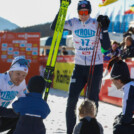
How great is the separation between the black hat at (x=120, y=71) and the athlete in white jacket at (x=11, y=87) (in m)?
0.99

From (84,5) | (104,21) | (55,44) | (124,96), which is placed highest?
(84,5)

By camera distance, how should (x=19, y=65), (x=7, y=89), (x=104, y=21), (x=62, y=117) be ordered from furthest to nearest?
(x=62, y=117) → (x=104, y=21) → (x=7, y=89) → (x=19, y=65)

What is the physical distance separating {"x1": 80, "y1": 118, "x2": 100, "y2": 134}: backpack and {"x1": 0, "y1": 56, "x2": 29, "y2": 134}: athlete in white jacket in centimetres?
89

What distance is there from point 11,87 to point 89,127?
1.16 meters

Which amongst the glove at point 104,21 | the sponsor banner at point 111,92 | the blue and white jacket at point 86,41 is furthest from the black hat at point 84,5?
the sponsor banner at point 111,92

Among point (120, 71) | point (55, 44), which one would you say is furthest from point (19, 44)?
point (120, 71)

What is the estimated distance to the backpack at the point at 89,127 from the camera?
2330 mm

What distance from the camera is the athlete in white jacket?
2.90 meters

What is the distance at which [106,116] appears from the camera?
208 inches

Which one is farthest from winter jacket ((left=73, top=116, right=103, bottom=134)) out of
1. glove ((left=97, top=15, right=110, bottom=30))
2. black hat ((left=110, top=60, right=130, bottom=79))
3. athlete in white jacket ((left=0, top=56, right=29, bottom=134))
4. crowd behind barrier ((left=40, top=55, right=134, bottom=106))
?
crowd behind barrier ((left=40, top=55, right=134, bottom=106))

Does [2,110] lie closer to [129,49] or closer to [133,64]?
[133,64]

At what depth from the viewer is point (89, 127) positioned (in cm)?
234

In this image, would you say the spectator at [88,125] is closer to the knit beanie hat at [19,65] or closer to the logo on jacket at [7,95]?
the knit beanie hat at [19,65]

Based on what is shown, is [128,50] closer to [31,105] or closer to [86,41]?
[86,41]
